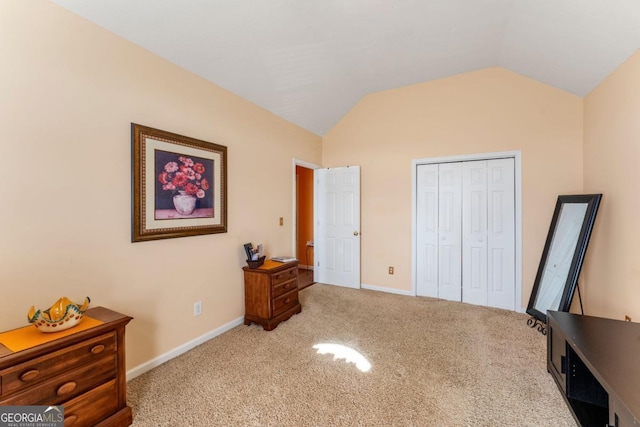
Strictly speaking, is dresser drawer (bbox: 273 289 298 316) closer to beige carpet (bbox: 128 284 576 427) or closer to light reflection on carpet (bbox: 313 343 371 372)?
beige carpet (bbox: 128 284 576 427)

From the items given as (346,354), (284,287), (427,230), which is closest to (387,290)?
(427,230)

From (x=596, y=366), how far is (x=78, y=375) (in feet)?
8.54

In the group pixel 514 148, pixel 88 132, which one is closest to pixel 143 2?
pixel 88 132

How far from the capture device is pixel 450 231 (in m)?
3.74

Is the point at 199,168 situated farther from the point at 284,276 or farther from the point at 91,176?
the point at 284,276

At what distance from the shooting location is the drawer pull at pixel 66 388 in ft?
4.42

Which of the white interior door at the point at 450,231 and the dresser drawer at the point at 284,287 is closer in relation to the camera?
the dresser drawer at the point at 284,287

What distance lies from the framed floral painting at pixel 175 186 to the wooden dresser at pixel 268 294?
0.64m

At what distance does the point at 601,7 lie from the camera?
1840 millimetres

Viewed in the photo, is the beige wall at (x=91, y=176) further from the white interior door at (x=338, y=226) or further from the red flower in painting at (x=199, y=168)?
the white interior door at (x=338, y=226)

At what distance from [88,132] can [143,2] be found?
95cm

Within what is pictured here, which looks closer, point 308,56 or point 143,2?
point 143,2

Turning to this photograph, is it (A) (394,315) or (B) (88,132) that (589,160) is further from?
(B) (88,132)

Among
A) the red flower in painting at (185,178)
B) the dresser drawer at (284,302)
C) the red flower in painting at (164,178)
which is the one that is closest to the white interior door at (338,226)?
the dresser drawer at (284,302)
